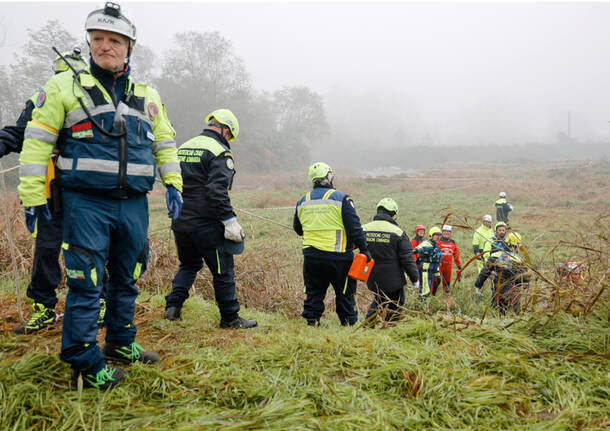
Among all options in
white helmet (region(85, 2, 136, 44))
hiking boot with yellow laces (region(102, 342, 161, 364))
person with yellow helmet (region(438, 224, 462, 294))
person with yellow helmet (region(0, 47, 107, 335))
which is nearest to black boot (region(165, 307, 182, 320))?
person with yellow helmet (region(0, 47, 107, 335))

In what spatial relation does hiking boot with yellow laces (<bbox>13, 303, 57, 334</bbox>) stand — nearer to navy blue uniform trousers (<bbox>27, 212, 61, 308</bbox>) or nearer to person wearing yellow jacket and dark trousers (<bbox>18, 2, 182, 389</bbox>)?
navy blue uniform trousers (<bbox>27, 212, 61, 308</bbox>)

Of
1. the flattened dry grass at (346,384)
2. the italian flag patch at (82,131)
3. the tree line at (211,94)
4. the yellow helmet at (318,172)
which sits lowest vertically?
the flattened dry grass at (346,384)

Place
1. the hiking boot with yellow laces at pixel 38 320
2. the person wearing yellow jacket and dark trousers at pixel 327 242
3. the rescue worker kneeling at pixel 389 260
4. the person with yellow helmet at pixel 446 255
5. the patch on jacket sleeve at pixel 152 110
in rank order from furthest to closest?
the person with yellow helmet at pixel 446 255, the rescue worker kneeling at pixel 389 260, the person wearing yellow jacket and dark trousers at pixel 327 242, the hiking boot with yellow laces at pixel 38 320, the patch on jacket sleeve at pixel 152 110

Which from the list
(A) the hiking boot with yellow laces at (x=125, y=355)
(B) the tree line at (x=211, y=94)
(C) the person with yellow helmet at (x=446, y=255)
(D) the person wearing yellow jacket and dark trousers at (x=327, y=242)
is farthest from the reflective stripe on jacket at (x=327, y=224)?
(B) the tree line at (x=211, y=94)

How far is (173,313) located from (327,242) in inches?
73.4

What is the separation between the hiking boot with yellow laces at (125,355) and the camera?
253cm

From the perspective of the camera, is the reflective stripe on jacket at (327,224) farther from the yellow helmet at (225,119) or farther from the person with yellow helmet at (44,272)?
the person with yellow helmet at (44,272)

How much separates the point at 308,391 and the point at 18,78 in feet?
140

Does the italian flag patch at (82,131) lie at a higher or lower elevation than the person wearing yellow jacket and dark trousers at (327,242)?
higher

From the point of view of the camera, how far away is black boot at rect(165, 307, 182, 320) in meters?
3.84

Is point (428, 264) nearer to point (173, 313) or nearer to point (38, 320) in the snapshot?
point (173, 313)

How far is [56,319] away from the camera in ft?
11.1

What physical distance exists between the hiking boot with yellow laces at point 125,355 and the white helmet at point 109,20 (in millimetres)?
1993

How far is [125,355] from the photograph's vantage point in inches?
98.7
